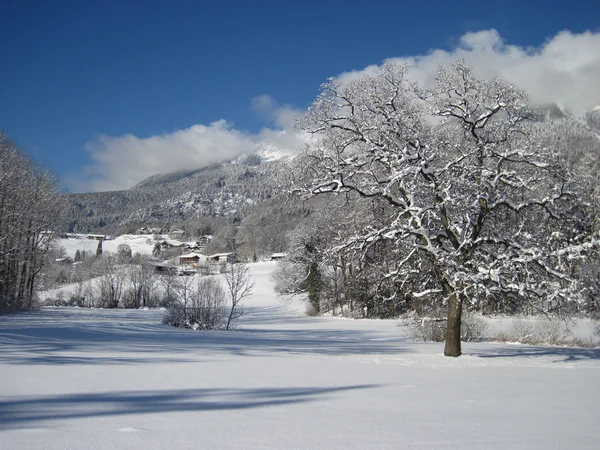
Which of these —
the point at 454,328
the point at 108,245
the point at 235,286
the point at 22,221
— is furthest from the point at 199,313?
the point at 108,245

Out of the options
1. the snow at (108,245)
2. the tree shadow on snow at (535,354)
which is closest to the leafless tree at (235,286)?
the tree shadow on snow at (535,354)

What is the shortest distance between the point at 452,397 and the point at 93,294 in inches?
2543

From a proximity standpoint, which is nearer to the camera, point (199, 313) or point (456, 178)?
point (456, 178)

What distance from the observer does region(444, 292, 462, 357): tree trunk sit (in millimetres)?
13023

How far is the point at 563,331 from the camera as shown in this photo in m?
21.8

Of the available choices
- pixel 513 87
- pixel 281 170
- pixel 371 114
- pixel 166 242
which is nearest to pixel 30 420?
pixel 281 170

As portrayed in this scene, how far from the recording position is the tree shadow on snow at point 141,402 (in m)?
4.50

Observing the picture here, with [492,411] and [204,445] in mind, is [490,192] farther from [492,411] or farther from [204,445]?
[204,445]

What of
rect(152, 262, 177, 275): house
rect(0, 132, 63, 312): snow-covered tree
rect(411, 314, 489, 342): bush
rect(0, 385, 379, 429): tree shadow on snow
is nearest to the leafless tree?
rect(411, 314, 489, 342): bush

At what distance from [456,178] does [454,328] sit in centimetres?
425

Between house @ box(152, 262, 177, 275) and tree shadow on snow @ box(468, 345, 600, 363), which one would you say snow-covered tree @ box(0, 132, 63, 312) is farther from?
tree shadow on snow @ box(468, 345, 600, 363)

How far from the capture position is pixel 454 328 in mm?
13141

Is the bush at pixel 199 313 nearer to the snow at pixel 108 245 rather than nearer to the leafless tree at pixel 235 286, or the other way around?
the leafless tree at pixel 235 286

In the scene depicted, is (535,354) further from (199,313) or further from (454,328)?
(199,313)
